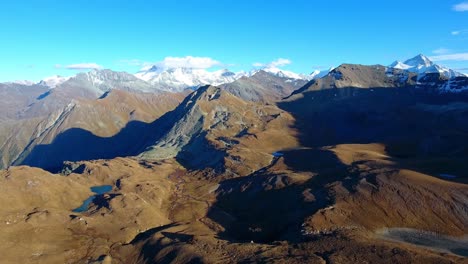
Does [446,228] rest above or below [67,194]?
above

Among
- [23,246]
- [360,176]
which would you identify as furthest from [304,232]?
[23,246]

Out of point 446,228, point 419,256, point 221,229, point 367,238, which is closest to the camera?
point 419,256

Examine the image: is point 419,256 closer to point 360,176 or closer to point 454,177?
point 360,176

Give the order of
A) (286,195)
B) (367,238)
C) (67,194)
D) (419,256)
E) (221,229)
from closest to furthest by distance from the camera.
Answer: (419,256) → (367,238) → (221,229) → (286,195) → (67,194)

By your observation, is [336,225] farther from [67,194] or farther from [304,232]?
[67,194]

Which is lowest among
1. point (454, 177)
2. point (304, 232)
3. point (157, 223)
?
point (157, 223)

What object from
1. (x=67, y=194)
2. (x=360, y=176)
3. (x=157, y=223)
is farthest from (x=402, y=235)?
(x=67, y=194)

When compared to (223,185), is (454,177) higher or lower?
higher

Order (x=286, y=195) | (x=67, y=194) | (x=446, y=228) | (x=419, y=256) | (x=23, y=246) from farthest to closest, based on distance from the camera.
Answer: (x=67, y=194) < (x=286, y=195) < (x=23, y=246) < (x=446, y=228) < (x=419, y=256)

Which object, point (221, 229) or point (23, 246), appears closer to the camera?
point (23, 246)
